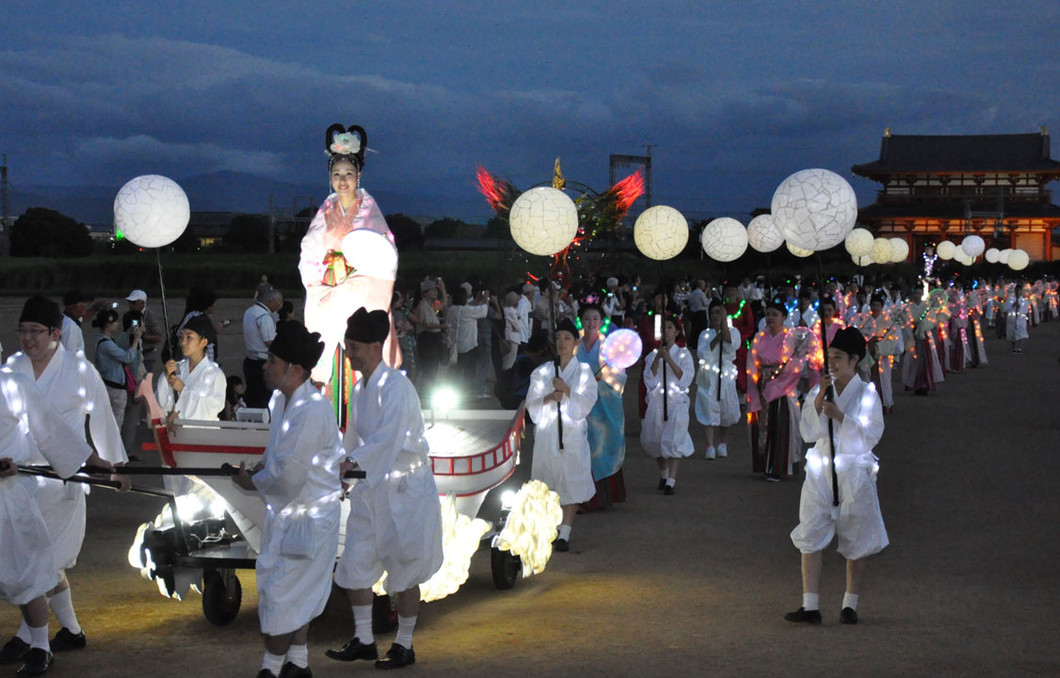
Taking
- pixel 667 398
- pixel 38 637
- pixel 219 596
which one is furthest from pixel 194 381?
pixel 667 398

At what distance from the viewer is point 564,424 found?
27.3 ft

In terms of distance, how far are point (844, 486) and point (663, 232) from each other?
6175mm

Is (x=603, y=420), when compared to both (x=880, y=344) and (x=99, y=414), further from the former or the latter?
(x=880, y=344)

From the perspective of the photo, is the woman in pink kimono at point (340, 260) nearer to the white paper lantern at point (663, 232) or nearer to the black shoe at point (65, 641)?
the black shoe at point (65, 641)

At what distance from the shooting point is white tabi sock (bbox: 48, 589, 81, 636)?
18.8 ft

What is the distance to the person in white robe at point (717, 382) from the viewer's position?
40.9 feet

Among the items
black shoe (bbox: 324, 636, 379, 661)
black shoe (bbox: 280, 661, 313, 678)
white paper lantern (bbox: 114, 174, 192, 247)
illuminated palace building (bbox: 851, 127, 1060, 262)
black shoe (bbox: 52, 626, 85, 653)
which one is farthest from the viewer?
illuminated palace building (bbox: 851, 127, 1060, 262)

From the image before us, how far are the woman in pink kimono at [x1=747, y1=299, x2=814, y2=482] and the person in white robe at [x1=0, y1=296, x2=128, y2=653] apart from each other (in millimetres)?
6409

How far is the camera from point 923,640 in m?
5.92

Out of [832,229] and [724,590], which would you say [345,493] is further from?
[832,229]

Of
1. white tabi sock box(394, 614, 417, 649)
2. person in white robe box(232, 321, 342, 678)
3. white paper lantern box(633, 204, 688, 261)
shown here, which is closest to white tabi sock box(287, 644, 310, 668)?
person in white robe box(232, 321, 342, 678)

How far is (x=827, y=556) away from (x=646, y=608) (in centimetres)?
196

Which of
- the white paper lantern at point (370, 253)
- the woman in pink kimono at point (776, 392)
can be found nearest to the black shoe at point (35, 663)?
the white paper lantern at point (370, 253)

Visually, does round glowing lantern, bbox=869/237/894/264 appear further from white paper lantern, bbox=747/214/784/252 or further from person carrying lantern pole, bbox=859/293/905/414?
white paper lantern, bbox=747/214/784/252
